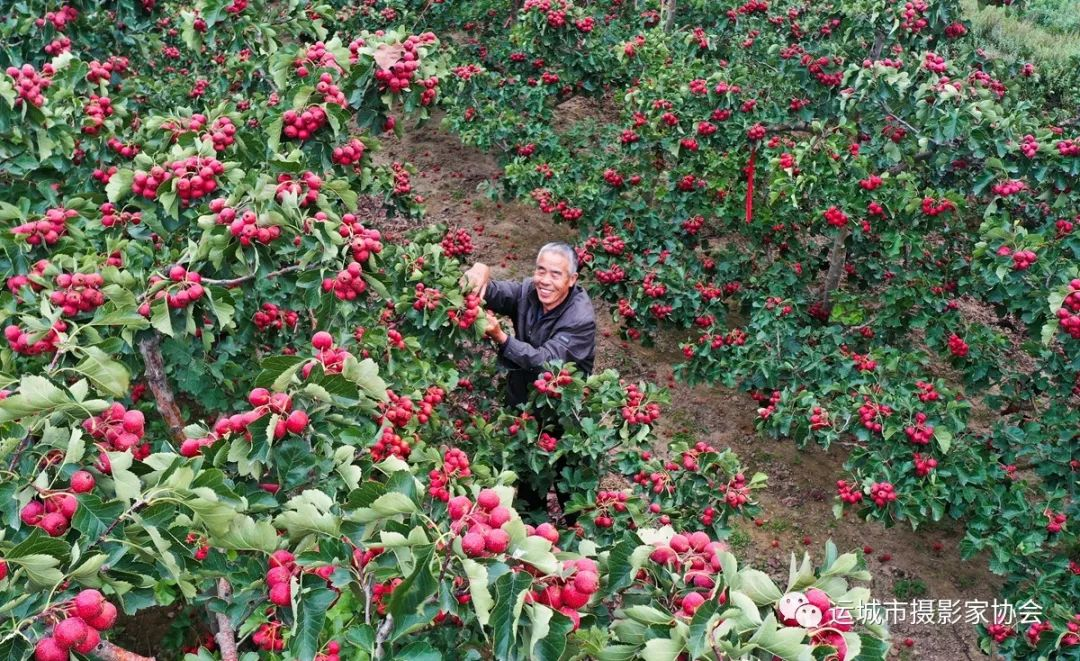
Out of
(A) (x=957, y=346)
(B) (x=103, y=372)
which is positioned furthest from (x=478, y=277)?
(A) (x=957, y=346)

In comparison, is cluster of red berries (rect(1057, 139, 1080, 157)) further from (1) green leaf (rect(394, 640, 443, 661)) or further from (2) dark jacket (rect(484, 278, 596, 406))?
(1) green leaf (rect(394, 640, 443, 661))

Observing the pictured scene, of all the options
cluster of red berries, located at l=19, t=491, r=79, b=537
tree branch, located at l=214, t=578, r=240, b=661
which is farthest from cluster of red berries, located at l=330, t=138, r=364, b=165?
cluster of red berries, located at l=19, t=491, r=79, b=537

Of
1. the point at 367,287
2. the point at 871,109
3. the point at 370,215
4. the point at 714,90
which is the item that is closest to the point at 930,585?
the point at 871,109

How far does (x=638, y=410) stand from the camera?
3680 mm

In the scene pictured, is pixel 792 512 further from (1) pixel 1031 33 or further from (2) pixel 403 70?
(1) pixel 1031 33

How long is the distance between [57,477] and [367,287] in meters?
1.25

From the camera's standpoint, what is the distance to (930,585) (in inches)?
193

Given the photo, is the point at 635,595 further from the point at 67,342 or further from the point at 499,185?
the point at 499,185

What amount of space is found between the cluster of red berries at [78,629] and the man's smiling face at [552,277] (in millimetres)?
2669

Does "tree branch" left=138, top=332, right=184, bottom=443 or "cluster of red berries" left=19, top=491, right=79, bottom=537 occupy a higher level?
"cluster of red berries" left=19, top=491, right=79, bottom=537

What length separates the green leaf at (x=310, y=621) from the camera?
1.59m

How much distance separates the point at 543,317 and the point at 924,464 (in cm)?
212

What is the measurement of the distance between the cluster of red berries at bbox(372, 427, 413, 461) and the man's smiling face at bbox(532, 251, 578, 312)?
1417 mm

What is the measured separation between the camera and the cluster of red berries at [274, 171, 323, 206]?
2.63 m
